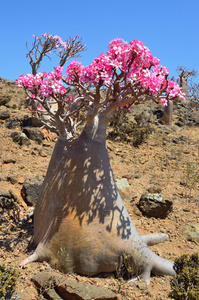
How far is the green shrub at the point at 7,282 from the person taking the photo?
8.56ft

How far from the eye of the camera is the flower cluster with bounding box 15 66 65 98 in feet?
11.5

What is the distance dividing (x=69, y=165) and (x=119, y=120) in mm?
7994

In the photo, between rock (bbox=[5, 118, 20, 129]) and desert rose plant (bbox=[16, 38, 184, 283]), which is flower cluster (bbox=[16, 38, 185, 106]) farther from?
rock (bbox=[5, 118, 20, 129])

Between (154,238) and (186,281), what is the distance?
1763 mm

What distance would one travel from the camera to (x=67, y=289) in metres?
3.17

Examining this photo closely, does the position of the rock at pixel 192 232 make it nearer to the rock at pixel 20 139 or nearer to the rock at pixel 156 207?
the rock at pixel 156 207

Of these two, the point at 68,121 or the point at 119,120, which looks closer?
the point at 68,121

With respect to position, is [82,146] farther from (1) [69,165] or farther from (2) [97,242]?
(2) [97,242]

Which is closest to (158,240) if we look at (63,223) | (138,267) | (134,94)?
(138,267)

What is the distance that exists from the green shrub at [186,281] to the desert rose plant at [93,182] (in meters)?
0.58

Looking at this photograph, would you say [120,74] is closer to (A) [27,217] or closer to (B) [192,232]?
(A) [27,217]

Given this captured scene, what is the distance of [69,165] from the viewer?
372 centimetres

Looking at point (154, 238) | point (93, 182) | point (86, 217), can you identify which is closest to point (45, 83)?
point (93, 182)

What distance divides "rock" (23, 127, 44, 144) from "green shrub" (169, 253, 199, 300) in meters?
6.60
